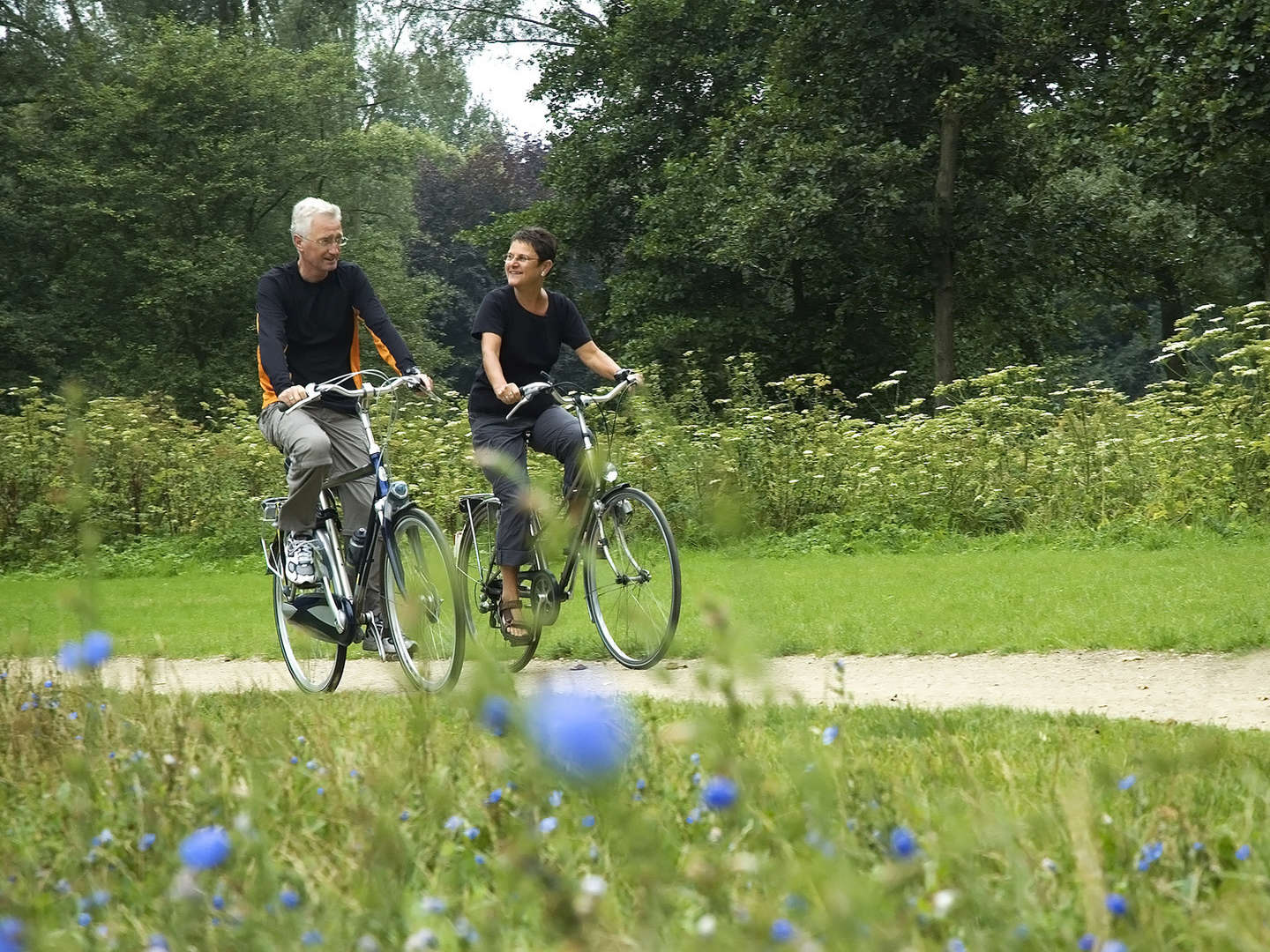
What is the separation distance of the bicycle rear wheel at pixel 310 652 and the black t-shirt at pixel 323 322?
0.93 m

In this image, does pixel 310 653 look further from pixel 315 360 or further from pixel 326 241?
pixel 326 241

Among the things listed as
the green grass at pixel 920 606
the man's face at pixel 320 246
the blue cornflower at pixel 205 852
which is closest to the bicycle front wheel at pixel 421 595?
the green grass at pixel 920 606

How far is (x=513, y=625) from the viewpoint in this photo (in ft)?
23.1

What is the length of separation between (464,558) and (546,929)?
16.6ft

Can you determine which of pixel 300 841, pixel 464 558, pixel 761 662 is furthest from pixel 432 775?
pixel 464 558

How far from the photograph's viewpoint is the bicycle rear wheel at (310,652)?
6820 millimetres

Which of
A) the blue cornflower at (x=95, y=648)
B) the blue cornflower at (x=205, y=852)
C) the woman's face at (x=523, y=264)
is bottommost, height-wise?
the blue cornflower at (x=205, y=852)

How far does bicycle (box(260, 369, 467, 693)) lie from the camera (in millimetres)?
5984

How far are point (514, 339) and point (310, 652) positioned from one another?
5.90ft

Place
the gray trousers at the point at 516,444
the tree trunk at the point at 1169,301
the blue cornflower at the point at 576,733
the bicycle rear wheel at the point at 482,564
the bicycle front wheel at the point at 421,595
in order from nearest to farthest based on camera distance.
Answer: the blue cornflower at the point at 576,733 → the bicycle front wheel at the point at 421,595 → the gray trousers at the point at 516,444 → the bicycle rear wheel at the point at 482,564 → the tree trunk at the point at 1169,301

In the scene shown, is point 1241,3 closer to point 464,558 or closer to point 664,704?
point 464,558

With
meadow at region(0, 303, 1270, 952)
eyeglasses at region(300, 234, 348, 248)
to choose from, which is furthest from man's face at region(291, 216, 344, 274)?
meadow at region(0, 303, 1270, 952)

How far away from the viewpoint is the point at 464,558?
24.1 feet

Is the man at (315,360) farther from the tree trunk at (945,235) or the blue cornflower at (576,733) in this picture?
the tree trunk at (945,235)
